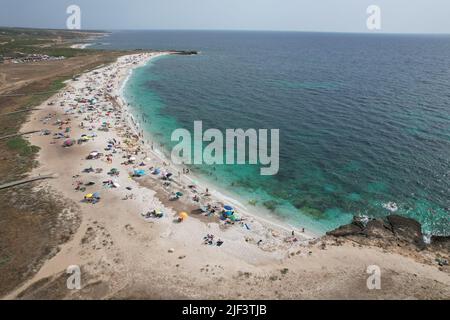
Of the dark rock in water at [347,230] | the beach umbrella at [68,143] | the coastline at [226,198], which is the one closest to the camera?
the dark rock in water at [347,230]

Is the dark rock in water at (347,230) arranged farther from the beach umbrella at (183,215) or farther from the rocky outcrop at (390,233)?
the beach umbrella at (183,215)

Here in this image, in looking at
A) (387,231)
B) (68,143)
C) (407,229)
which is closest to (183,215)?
(387,231)

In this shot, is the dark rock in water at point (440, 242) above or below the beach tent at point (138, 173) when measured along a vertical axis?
below

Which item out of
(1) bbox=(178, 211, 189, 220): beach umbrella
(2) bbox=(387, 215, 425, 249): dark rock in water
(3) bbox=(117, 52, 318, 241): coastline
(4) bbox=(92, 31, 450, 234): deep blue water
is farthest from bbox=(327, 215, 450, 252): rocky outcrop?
(1) bbox=(178, 211, 189, 220): beach umbrella

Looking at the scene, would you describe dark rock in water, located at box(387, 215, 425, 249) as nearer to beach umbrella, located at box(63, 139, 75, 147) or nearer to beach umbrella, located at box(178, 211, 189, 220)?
beach umbrella, located at box(178, 211, 189, 220)

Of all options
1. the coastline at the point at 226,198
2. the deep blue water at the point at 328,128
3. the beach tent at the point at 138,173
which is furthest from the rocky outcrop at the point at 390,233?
the beach tent at the point at 138,173

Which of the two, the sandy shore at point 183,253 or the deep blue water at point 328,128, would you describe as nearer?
the sandy shore at point 183,253

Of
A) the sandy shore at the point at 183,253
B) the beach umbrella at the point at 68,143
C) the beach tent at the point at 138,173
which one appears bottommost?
the sandy shore at the point at 183,253

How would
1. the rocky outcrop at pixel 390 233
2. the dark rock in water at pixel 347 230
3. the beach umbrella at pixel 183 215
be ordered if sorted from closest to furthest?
the rocky outcrop at pixel 390 233 → the dark rock in water at pixel 347 230 → the beach umbrella at pixel 183 215
